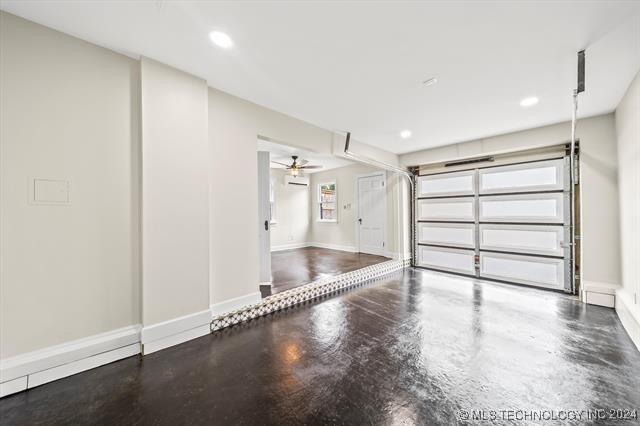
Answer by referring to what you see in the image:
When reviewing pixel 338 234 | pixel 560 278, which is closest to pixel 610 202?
pixel 560 278

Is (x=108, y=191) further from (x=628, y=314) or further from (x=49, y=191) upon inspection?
(x=628, y=314)

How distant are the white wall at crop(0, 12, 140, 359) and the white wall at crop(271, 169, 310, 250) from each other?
205 inches

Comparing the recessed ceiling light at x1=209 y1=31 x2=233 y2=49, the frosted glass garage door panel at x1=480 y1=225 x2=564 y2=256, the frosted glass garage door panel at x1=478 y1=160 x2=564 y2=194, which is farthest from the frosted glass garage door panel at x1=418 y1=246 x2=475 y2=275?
the recessed ceiling light at x1=209 y1=31 x2=233 y2=49

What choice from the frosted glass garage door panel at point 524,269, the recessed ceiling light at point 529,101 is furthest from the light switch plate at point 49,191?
the frosted glass garage door panel at point 524,269

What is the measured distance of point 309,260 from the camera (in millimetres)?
5855

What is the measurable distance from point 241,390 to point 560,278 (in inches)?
196

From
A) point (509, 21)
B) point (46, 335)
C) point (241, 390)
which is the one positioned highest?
point (509, 21)

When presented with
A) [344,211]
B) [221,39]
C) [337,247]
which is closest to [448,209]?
[344,211]

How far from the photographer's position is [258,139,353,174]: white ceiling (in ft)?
15.7

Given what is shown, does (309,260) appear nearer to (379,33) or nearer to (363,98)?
(363,98)

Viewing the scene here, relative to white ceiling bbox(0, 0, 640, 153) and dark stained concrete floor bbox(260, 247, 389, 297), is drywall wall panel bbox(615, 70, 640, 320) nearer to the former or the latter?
white ceiling bbox(0, 0, 640, 153)

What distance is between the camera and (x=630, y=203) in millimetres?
2695

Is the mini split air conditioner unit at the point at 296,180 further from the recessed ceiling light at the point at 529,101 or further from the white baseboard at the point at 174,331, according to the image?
the recessed ceiling light at the point at 529,101

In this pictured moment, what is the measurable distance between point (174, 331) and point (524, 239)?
5.39 metres
